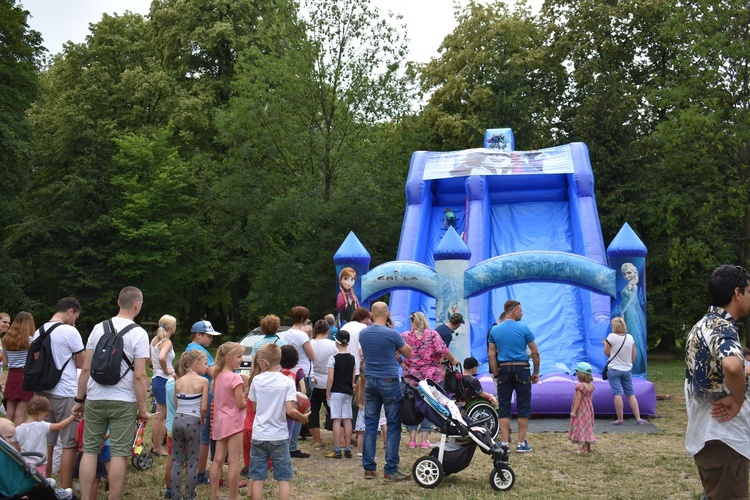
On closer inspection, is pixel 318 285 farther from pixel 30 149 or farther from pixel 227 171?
pixel 30 149

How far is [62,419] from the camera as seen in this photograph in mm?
6965

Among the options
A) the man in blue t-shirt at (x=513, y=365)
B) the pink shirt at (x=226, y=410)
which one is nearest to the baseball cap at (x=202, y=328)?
the pink shirt at (x=226, y=410)

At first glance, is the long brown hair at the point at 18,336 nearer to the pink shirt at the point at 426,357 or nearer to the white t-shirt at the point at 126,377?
the white t-shirt at the point at 126,377

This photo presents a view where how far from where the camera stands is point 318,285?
22.1 m

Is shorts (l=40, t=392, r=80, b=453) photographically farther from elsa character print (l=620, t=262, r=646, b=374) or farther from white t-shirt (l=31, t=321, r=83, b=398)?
elsa character print (l=620, t=262, r=646, b=374)

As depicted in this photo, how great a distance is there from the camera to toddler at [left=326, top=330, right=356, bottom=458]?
29.1 ft

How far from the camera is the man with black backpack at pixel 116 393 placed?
6.02 metres

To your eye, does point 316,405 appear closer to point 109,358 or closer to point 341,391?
point 341,391

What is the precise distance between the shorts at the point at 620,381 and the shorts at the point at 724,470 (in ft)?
22.6

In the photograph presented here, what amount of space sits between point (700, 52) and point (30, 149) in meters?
19.8

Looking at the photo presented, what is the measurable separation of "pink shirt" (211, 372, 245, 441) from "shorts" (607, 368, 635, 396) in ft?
20.9

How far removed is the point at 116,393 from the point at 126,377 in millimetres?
143

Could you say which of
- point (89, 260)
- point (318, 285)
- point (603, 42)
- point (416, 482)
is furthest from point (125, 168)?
point (416, 482)

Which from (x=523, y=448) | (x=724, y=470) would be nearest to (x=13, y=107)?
(x=523, y=448)
